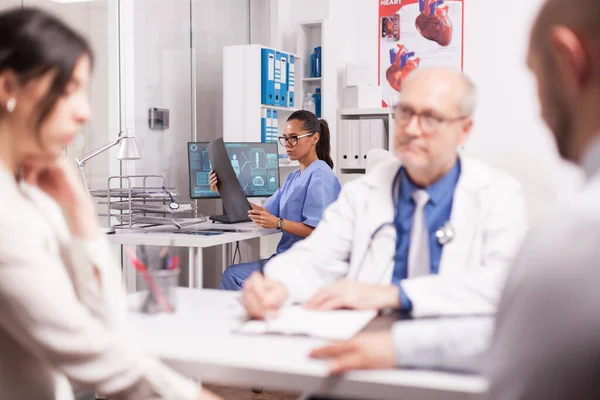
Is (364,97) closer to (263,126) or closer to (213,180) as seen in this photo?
(263,126)

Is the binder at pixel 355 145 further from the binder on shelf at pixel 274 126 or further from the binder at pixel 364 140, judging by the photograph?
the binder on shelf at pixel 274 126

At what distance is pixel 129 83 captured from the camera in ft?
14.8

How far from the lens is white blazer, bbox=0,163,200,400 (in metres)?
1.11

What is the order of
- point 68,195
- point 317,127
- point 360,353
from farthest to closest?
point 317,127 → point 68,195 → point 360,353

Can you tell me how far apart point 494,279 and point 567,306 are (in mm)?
1088

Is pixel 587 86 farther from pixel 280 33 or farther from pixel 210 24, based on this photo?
pixel 280 33

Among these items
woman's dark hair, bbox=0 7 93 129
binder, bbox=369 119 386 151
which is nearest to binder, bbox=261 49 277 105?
binder, bbox=369 119 386 151

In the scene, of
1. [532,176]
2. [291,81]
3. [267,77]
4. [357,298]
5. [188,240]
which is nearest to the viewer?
[357,298]

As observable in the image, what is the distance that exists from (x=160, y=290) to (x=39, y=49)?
0.72 metres

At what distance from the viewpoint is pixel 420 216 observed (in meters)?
1.85

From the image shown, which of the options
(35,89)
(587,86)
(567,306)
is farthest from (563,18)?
(35,89)

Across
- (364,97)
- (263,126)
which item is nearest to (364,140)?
(364,97)

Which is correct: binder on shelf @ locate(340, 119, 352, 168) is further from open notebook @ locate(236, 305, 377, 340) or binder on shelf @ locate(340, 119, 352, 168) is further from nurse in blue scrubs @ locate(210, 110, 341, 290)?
open notebook @ locate(236, 305, 377, 340)

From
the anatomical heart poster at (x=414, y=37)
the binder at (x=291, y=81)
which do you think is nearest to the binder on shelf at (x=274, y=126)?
the binder at (x=291, y=81)
